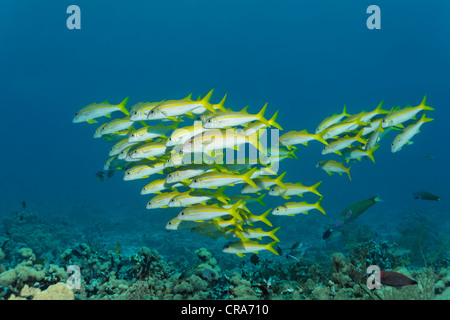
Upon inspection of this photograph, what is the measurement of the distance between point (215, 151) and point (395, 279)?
10.9ft

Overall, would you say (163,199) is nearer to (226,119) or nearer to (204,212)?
(204,212)

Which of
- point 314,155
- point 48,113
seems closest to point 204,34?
point 314,155

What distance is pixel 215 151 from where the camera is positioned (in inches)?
188

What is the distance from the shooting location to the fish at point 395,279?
11.1 feet

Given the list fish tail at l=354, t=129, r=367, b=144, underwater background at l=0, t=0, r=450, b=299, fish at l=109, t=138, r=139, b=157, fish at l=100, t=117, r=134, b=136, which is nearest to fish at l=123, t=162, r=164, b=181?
fish at l=109, t=138, r=139, b=157

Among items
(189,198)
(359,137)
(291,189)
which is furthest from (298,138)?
(189,198)

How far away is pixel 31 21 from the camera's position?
8956cm

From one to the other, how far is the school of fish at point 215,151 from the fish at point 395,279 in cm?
172

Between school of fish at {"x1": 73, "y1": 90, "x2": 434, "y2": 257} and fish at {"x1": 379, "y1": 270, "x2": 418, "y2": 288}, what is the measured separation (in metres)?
1.72

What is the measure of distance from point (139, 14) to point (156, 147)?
4650 inches

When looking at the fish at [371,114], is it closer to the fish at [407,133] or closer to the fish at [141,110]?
the fish at [407,133]

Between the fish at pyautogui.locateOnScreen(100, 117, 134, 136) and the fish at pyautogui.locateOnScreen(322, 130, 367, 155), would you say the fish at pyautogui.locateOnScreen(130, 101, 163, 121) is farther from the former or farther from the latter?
the fish at pyautogui.locateOnScreen(322, 130, 367, 155)

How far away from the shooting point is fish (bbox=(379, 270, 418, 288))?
338cm
